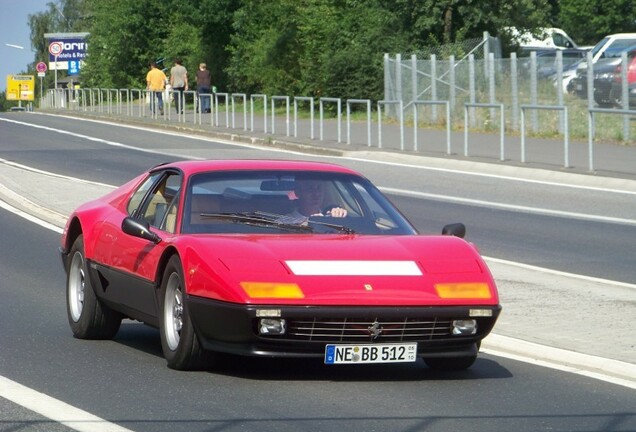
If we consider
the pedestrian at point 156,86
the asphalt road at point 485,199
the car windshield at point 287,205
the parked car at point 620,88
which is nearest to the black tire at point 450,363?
the car windshield at point 287,205

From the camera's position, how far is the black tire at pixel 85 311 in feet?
31.3

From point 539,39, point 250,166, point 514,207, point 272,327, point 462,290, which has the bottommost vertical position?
point 514,207

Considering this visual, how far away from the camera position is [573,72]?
3722 cm

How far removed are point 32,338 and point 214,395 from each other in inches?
99.1

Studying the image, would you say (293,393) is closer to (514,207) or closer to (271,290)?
(271,290)

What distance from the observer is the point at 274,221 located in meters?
8.55

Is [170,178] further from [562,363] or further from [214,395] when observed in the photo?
[562,363]

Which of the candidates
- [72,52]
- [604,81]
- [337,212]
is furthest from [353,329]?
[72,52]

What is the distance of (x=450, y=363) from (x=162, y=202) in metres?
2.18

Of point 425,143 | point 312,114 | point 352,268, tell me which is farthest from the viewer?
point 312,114

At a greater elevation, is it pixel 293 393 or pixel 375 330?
pixel 375 330

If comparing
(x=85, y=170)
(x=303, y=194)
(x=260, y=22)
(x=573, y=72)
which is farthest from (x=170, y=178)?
(x=260, y=22)

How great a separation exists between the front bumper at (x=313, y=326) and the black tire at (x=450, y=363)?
Result: 0.53 m

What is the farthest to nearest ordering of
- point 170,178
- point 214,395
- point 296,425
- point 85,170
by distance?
point 85,170 → point 170,178 → point 214,395 → point 296,425
